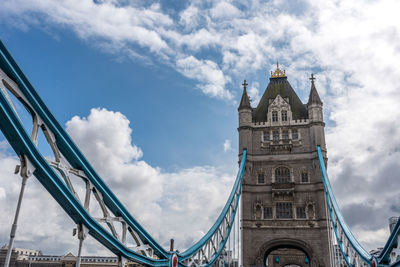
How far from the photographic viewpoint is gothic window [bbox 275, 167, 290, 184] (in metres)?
36.1

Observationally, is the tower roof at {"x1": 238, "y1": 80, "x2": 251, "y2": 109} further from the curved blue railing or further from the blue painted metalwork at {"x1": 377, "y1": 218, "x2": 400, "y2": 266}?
the blue painted metalwork at {"x1": 377, "y1": 218, "x2": 400, "y2": 266}

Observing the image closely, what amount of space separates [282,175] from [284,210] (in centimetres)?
337

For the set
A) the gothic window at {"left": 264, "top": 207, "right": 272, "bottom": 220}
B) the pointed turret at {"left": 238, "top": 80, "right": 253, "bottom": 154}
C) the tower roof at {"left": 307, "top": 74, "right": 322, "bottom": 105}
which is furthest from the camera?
the tower roof at {"left": 307, "top": 74, "right": 322, "bottom": 105}

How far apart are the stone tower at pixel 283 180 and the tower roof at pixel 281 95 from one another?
0.32 ft

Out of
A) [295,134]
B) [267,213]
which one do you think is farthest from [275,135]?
[267,213]

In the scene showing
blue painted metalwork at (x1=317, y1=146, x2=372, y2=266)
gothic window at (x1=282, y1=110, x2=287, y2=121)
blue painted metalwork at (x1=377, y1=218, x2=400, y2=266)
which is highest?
gothic window at (x1=282, y1=110, x2=287, y2=121)

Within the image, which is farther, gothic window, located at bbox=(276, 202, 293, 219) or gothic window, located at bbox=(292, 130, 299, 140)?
gothic window, located at bbox=(292, 130, 299, 140)

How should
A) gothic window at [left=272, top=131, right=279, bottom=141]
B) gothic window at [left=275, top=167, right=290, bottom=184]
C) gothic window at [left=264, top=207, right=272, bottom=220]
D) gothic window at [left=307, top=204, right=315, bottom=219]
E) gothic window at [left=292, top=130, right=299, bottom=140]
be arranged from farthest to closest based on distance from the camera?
1. gothic window at [left=272, top=131, right=279, bottom=141]
2. gothic window at [left=292, top=130, right=299, bottom=140]
3. gothic window at [left=275, top=167, right=290, bottom=184]
4. gothic window at [left=264, top=207, right=272, bottom=220]
5. gothic window at [left=307, top=204, right=315, bottom=219]

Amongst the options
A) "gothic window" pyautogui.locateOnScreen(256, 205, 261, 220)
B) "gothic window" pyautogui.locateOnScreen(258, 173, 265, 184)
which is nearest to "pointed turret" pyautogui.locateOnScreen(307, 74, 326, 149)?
"gothic window" pyautogui.locateOnScreen(258, 173, 265, 184)

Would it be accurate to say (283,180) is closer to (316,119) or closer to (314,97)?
(316,119)

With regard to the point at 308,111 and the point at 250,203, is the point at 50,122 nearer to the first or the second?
the point at 250,203

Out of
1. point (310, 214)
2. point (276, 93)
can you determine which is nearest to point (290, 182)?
point (310, 214)

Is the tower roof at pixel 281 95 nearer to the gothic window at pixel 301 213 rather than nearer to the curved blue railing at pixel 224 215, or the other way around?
the curved blue railing at pixel 224 215

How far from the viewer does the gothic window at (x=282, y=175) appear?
118 feet
